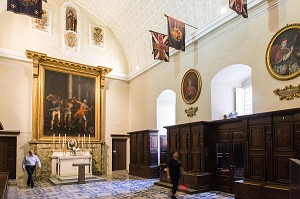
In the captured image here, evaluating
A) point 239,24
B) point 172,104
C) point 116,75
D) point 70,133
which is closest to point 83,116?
point 70,133

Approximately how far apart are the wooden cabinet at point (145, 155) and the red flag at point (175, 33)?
565 cm

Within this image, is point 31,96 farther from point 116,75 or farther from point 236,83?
point 236,83

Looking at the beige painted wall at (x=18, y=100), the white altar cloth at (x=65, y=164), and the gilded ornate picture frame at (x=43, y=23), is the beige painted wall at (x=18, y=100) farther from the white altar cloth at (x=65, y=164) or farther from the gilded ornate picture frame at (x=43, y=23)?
the gilded ornate picture frame at (x=43, y=23)

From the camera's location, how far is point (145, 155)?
15.7 metres

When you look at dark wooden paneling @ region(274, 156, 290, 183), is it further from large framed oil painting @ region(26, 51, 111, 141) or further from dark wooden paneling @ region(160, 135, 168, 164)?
large framed oil painting @ region(26, 51, 111, 141)

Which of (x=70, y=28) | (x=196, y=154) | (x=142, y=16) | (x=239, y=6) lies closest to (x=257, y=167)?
(x=196, y=154)

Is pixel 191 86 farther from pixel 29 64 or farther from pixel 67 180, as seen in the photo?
pixel 29 64

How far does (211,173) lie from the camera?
11.3 meters

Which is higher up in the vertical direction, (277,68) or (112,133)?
(277,68)

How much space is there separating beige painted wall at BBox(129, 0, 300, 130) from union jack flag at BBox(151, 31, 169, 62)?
1.12 meters

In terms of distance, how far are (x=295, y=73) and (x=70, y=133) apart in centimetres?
1291

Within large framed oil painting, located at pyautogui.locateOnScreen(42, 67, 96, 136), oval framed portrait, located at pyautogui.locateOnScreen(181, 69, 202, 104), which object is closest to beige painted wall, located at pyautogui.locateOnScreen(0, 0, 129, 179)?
large framed oil painting, located at pyautogui.locateOnScreen(42, 67, 96, 136)

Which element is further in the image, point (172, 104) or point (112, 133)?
point (112, 133)

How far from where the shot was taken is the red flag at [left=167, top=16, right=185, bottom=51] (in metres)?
12.0
